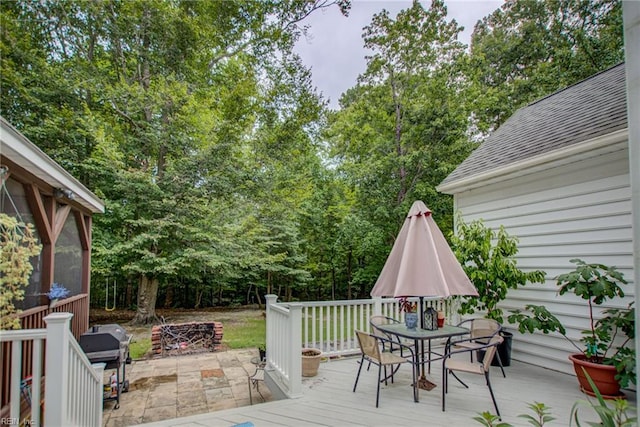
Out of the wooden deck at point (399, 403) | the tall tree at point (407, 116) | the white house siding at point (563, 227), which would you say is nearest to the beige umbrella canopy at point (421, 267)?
the wooden deck at point (399, 403)

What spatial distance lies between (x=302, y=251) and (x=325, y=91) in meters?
6.63

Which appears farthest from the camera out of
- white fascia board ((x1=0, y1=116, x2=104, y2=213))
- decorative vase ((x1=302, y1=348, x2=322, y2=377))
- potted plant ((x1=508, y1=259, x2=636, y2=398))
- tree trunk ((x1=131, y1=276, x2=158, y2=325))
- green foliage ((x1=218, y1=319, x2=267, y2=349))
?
A: tree trunk ((x1=131, y1=276, x2=158, y2=325))

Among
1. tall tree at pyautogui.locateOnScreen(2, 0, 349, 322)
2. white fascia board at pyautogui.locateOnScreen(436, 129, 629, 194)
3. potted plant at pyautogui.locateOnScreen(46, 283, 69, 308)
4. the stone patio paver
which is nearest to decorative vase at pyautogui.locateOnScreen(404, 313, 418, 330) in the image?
the stone patio paver

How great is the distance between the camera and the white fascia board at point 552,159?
3729 millimetres

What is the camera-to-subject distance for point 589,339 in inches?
144

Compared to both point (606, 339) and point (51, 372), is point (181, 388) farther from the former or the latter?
point (606, 339)

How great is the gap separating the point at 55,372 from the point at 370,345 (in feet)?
8.93

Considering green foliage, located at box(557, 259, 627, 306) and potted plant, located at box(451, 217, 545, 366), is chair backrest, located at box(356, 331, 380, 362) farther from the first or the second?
green foliage, located at box(557, 259, 627, 306)

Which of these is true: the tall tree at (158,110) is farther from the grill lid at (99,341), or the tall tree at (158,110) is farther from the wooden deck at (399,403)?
the wooden deck at (399,403)

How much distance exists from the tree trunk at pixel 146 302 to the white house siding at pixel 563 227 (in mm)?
9580

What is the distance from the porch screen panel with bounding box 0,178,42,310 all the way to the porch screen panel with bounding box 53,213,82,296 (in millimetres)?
682

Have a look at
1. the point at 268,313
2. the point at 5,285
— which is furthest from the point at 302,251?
the point at 5,285

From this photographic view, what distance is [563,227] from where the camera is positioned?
4441 mm

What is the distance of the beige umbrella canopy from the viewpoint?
11.5 ft
